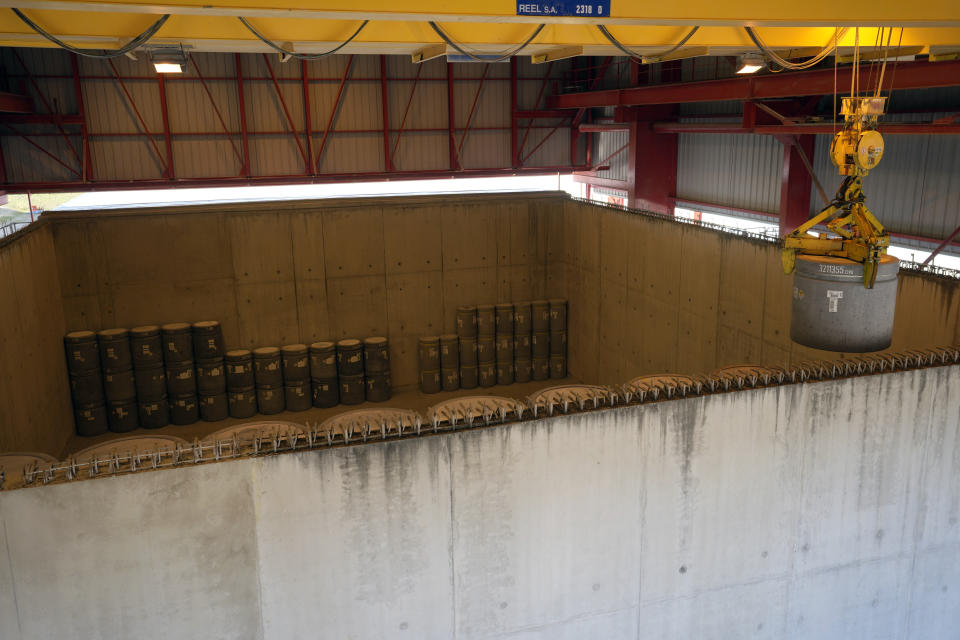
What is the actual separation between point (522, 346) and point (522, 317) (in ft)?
2.03

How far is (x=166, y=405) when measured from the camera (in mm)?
13906

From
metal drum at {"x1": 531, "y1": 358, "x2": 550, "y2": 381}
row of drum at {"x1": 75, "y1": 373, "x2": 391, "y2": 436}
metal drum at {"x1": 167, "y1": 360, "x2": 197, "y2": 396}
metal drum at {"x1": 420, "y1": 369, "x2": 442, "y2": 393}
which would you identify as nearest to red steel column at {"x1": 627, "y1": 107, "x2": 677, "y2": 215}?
metal drum at {"x1": 531, "y1": 358, "x2": 550, "y2": 381}

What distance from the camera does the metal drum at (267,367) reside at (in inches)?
554

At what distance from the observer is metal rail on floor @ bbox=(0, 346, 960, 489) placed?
473 cm

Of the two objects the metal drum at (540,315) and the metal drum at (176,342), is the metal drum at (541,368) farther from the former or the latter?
the metal drum at (176,342)

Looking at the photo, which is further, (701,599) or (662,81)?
(662,81)

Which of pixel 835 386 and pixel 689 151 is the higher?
pixel 689 151

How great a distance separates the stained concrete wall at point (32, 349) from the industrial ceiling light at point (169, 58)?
15.0 feet

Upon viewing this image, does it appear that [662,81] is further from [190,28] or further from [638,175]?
[190,28]

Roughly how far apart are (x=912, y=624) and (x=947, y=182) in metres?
Result: 9.54

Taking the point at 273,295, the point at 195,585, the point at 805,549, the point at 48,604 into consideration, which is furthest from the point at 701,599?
the point at 273,295

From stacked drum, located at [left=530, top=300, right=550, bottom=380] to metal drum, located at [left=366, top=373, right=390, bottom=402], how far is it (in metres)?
3.17

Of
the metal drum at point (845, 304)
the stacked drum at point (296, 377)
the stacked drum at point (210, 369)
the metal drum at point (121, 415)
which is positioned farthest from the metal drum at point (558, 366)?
the metal drum at point (845, 304)

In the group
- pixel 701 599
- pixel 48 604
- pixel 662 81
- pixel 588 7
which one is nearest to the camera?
pixel 48 604
